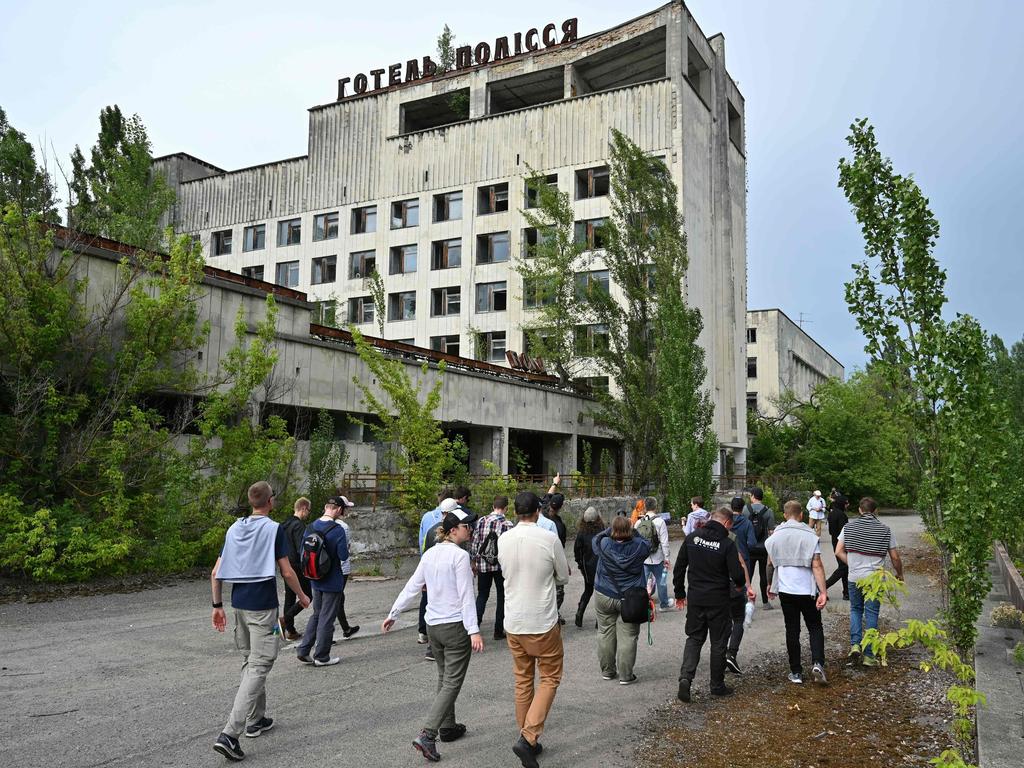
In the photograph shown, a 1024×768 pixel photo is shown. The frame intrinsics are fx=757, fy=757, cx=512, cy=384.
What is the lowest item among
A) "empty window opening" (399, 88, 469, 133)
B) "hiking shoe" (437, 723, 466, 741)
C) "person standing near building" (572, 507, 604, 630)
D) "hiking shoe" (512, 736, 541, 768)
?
"hiking shoe" (437, 723, 466, 741)

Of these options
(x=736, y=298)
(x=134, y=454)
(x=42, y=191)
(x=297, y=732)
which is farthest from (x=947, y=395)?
(x=736, y=298)

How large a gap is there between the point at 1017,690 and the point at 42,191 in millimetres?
17842

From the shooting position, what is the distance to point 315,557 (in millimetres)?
8609

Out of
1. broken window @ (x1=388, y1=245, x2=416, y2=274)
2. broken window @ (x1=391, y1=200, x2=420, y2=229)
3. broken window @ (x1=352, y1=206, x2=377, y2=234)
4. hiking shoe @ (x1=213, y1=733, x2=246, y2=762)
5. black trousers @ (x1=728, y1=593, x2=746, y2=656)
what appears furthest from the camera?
broken window @ (x1=352, y1=206, x2=377, y2=234)

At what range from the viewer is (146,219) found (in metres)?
38.5

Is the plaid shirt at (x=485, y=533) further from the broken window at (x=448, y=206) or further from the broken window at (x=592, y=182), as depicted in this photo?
the broken window at (x=448, y=206)

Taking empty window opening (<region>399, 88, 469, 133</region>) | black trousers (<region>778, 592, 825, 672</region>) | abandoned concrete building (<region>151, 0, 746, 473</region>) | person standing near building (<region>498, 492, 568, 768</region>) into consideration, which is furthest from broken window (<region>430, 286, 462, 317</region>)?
person standing near building (<region>498, 492, 568, 768</region>)

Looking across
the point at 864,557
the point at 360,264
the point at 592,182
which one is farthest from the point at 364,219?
the point at 864,557

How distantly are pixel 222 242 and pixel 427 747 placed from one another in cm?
5313

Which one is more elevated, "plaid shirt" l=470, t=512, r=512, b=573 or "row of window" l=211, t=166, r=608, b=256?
"row of window" l=211, t=166, r=608, b=256

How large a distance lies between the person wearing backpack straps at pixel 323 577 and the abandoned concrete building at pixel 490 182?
30534mm

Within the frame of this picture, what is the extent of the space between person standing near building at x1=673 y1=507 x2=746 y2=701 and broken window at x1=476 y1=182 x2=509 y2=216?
38688 mm

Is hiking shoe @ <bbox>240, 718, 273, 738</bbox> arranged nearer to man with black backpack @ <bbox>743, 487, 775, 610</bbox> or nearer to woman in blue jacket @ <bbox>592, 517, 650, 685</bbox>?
woman in blue jacket @ <bbox>592, 517, 650, 685</bbox>

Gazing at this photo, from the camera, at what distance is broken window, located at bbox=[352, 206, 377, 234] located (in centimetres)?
4842
